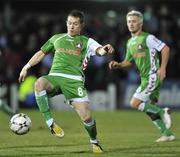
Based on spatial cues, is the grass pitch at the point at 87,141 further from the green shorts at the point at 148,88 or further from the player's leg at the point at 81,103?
the green shorts at the point at 148,88

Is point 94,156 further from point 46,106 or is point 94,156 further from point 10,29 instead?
point 10,29

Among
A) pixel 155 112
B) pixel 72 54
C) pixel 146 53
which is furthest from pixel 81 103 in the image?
pixel 146 53

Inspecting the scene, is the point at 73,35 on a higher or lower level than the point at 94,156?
higher

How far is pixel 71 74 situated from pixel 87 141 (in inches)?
88.6

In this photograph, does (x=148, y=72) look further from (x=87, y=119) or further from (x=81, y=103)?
(x=87, y=119)

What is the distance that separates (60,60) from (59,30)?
1436 centimetres

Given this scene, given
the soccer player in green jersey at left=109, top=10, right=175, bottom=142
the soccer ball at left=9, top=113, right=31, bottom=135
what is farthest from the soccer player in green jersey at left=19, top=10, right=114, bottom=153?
the soccer player in green jersey at left=109, top=10, right=175, bottom=142

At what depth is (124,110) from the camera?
24031 millimetres

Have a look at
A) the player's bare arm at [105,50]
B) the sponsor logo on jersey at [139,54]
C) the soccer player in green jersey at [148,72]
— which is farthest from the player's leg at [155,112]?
the player's bare arm at [105,50]

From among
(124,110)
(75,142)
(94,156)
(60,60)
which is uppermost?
(60,60)

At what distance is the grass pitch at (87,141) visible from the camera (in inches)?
428

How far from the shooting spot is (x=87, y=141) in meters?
13.0

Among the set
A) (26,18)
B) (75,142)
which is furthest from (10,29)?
(75,142)

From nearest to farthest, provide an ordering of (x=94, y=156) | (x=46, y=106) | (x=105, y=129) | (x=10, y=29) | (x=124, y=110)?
(x=94, y=156), (x=46, y=106), (x=105, y=129), (x=124, y=110), (x=10, y=29)
